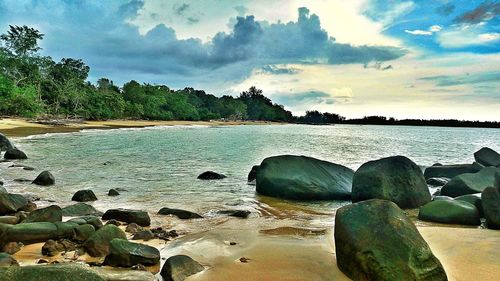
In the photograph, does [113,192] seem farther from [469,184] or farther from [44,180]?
[469,184]

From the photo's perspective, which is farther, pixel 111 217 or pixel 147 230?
pixel 111 217

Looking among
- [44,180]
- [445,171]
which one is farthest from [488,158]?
[44,180]

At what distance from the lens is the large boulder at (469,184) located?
11.1 metres

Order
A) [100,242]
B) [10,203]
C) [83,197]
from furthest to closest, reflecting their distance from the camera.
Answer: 1. [83,197]
2. [10,203]
3. [100,242]

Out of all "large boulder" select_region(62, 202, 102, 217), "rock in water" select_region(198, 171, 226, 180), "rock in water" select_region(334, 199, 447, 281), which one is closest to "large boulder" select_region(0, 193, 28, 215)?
"large boulder" select_region(62, 202, 102, 217)

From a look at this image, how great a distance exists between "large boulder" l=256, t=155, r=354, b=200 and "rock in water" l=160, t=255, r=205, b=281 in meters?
6.19

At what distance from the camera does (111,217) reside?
26.3ft

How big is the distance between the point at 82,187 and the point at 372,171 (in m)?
8.62

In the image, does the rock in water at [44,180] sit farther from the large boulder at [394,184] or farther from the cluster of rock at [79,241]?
the large boulder at [394,184]

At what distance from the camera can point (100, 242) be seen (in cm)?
579

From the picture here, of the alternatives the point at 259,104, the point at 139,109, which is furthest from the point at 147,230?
the point at 259,104

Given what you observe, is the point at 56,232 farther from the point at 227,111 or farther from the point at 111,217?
the point at 227,111

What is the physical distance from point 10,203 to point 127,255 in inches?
180

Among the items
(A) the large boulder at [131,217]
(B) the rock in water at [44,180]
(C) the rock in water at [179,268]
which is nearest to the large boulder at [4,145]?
(B) the rock in water at [44,180]
